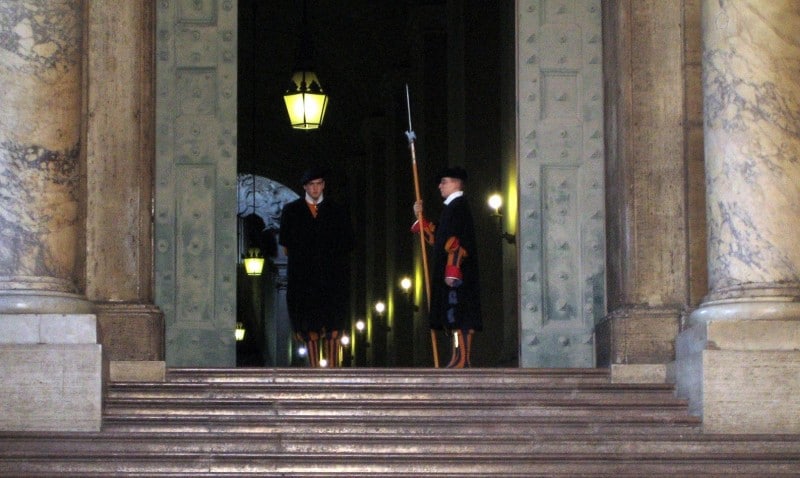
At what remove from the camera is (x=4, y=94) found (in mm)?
11664

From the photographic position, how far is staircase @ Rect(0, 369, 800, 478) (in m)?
10.7

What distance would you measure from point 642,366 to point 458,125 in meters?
9.95

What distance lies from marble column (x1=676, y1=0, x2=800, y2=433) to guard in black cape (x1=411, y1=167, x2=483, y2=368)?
2.40 m

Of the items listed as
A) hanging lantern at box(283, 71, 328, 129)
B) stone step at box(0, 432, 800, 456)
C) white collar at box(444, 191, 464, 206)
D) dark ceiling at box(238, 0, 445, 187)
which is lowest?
stone step at box(0, 432, 800, 456)

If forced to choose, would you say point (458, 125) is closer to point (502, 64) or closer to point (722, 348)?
point (502, 64)

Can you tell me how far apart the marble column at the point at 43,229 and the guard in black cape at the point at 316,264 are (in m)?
3.29

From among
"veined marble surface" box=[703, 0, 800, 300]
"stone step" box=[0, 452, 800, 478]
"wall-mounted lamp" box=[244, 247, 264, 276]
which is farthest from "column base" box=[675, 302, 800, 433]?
"wall-mounted lamp" box=[244, 247, 264, 276]

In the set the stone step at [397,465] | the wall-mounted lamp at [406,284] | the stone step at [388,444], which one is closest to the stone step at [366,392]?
the stone step at [388,444]

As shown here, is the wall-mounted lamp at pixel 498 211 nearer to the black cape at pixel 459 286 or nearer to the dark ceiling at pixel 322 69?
the black cape at pixel 459 286

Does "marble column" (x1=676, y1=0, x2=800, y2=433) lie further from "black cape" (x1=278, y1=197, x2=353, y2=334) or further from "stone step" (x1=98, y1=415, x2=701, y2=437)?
"black cape" (x1=278, y1=197, x2=353, y2=334)

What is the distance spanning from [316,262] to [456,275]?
1.55 metres

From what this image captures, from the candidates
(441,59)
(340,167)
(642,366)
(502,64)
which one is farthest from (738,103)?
(340,167)

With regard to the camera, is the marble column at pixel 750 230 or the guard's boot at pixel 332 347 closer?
the marble column at pixel 750 230

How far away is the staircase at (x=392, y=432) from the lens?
421 inches
